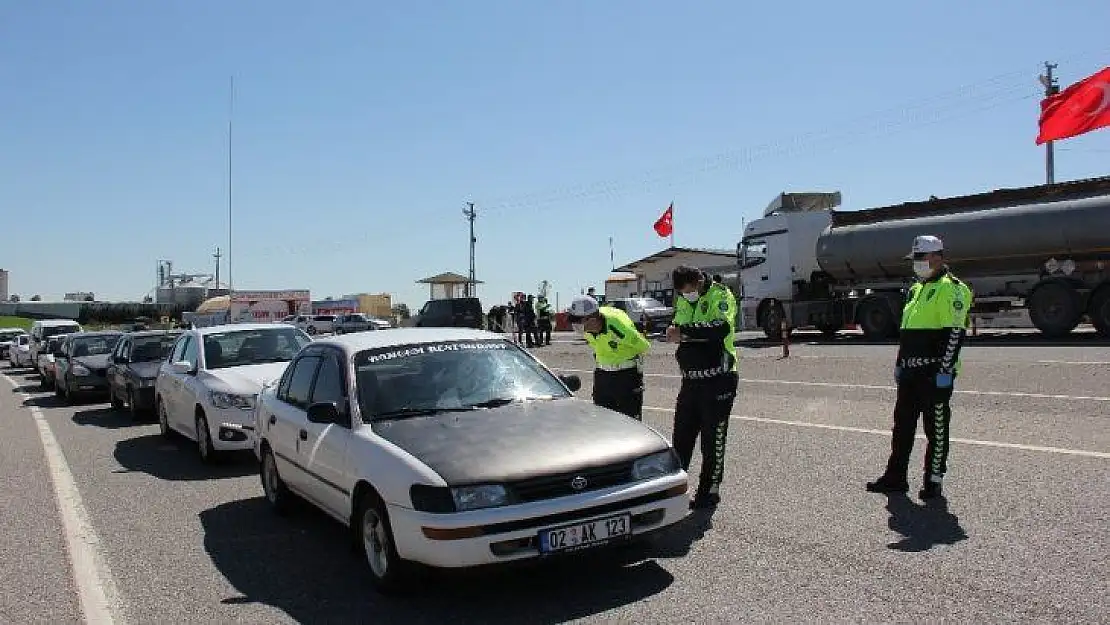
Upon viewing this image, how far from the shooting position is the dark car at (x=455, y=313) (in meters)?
33.8

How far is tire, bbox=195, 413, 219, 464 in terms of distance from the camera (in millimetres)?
9445

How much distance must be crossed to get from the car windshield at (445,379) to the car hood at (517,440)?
0.61 ft

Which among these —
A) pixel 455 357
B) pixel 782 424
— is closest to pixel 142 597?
pixel 455 357

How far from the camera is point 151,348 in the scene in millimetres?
15266

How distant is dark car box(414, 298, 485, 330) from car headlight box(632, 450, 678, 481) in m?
28.4

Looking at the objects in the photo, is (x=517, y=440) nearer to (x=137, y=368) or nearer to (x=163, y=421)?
(x=163, y=421)

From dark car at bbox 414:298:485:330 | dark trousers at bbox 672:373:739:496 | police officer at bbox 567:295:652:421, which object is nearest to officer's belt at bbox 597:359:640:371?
police officer at bbox 567:295:652:421

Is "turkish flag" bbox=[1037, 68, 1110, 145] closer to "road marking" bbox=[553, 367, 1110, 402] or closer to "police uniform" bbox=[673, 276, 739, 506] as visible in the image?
"road marking" bbox=[553, 367, 1110, 402]

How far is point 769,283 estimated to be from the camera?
2761cm

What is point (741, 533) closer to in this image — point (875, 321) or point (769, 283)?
point (875, 321)

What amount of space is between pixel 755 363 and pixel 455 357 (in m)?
13.0

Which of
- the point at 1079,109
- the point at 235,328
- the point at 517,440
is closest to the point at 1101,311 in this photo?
the point at 1079,109

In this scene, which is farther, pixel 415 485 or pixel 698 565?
pixel 698 565

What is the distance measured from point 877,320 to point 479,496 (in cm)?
2194
